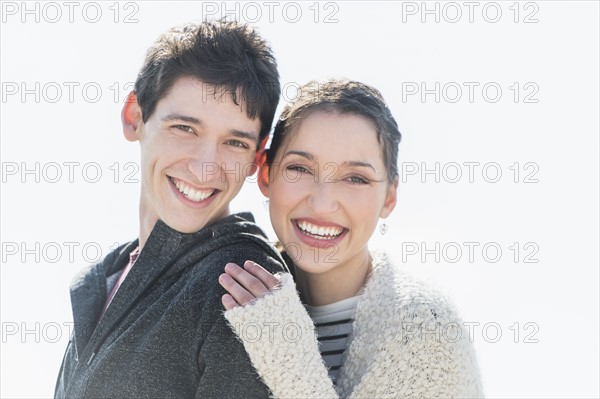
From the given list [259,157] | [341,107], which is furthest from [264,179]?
[341,107]

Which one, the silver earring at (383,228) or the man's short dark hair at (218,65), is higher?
the man's short dark hair at (218,65)

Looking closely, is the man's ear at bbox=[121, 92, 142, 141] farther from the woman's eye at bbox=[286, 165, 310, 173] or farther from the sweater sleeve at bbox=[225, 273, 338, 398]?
the sweater sleeve at bbox=[225, 273, 338, 398]

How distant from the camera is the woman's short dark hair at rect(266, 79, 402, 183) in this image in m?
2.88

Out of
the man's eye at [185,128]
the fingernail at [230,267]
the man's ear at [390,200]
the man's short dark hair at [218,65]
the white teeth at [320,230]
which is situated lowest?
the fingernail at [230,267]

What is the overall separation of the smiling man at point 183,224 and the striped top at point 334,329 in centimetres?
41

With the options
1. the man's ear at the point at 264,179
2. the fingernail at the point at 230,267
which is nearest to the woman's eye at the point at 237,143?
the man's ear at the point at 264,179

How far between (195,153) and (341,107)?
63 cm

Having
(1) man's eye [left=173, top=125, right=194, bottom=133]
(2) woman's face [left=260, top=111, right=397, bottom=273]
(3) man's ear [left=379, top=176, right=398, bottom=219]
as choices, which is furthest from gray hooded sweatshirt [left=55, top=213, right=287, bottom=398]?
(3) man's ear [left=379, top=176, right=398, bottom=219]

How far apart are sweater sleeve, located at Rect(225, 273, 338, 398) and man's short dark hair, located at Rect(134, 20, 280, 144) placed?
75 cm

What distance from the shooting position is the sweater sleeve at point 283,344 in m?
2.20

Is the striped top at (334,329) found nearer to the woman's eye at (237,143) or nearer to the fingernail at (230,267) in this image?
the fingernail at (230,267)

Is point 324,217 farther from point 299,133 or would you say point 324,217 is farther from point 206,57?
point 206,57

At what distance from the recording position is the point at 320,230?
291cm

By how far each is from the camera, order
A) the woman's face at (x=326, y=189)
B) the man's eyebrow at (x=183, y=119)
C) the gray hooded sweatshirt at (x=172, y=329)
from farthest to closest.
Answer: the woman's face at (x=326, y=189), the man's eyebrow at (x=183, y=119), the gray hooded sweatshirt at (x=172, y=329)
